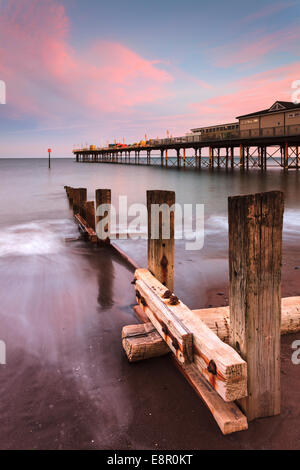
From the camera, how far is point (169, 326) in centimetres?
292

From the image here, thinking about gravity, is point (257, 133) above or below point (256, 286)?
above

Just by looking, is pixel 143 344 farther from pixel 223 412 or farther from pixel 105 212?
pixel 105 212

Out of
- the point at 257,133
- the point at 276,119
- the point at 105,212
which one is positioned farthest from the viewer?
the point at 257,133

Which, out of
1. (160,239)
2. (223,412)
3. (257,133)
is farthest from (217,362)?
(257,133)

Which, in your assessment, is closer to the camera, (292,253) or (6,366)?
(6,366)

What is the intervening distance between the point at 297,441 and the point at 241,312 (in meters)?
1.09

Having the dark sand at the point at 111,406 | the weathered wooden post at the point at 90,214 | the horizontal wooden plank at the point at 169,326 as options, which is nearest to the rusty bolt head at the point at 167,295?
the horizontal wooden plank at the point at 169,326

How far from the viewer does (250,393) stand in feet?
7.79

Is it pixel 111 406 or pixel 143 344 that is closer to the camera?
pixel 111 406

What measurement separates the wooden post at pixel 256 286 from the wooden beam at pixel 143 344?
1.16m

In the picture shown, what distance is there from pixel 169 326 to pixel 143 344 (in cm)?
60

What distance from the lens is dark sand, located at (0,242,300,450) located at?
8.10 feet
